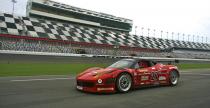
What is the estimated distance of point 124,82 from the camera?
8.06 m

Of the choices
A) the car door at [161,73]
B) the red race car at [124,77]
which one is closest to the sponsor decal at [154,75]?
the red race car at [124,77]

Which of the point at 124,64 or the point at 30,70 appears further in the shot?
the point at 30,70

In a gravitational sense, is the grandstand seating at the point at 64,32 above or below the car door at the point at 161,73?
above

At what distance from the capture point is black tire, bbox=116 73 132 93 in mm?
7857

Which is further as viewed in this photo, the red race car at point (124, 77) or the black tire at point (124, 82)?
the black tire at point (124, 82)

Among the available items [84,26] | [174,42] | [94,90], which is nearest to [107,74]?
[94,90]

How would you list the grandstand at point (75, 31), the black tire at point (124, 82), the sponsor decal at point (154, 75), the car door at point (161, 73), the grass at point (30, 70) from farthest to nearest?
the grandstand at point (75, 31) < the grass at point (30, 70) < the car door at point (161, 73) < the sponsor decal at point (154, 75) < the black tire at point (124, 82)

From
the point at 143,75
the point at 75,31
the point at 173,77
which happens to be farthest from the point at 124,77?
the point at 75,31

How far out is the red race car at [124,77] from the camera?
24.7 ft

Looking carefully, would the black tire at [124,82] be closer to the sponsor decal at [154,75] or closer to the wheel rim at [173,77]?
the sponsor decal at [154,75]

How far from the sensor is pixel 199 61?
1355 inches

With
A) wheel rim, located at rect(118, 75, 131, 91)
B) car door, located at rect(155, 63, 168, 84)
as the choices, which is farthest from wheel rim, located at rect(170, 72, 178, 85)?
wheel rim, located at rect(118, 75, 131, 91)

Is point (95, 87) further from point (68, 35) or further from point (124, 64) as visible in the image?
point (68, 35)

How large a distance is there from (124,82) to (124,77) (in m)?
0.15
